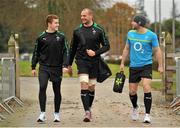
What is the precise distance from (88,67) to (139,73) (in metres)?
0.96

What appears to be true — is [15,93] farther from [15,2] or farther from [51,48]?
[15,2]

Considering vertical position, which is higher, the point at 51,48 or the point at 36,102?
the point at 51,48

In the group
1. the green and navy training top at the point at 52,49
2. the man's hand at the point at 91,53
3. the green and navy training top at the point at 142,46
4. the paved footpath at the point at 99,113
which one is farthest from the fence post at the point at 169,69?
the green and navy training top at the point at 52,49

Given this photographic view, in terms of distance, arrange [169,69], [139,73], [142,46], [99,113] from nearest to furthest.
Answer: [142,46] → [139,73] → [99,113] → [169,69]

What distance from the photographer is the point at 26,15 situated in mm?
44062

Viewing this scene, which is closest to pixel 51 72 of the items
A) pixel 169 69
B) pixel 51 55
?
pixel 51 55

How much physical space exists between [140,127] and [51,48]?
2271 mm

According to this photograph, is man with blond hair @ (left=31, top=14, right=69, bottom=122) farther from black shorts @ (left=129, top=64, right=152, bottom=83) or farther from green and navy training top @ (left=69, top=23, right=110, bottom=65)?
black shorts @ (left=129, top=64, right=152, bottom=83)

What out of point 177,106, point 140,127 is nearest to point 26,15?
point 177,106

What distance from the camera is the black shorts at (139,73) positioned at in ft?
35.0

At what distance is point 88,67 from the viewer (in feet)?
35.7

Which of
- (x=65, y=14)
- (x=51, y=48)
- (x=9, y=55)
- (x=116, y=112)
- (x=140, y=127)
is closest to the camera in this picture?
(x=140, y=127)

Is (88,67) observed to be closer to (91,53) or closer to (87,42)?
(91,53)

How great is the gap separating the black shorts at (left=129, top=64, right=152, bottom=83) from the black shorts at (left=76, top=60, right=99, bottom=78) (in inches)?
A: 27.2
